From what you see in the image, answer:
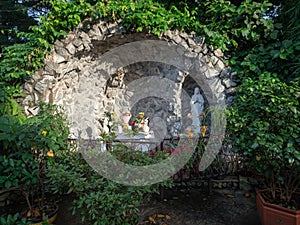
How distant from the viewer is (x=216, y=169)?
9.92 ft

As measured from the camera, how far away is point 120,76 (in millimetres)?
4863

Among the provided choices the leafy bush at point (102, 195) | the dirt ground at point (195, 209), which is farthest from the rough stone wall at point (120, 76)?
the leafy bush at point (102, 195)

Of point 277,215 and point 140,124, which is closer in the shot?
point 277,215

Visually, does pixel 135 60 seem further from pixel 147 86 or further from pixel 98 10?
pixel 98 10

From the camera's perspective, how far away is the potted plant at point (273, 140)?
6.45 ft

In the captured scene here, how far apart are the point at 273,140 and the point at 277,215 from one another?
71 cm

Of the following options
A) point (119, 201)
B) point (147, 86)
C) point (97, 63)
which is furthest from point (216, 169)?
point (97, 63)

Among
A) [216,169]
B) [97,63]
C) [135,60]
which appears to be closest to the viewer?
[216,169]

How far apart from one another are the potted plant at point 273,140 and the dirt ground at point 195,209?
1.08ft

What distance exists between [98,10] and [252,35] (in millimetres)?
2408

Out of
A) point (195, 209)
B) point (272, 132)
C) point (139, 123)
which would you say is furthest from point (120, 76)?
point (272, 132)

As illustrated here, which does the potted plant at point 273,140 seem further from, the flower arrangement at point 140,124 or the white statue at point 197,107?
the flower arrangement at point 140,124

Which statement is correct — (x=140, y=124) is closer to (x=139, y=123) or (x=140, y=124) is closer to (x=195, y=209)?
(x=139, y=123)

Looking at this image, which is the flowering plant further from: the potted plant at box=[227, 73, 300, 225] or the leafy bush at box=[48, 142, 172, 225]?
the leafy bush at box=[48, 142, 172, 225]
